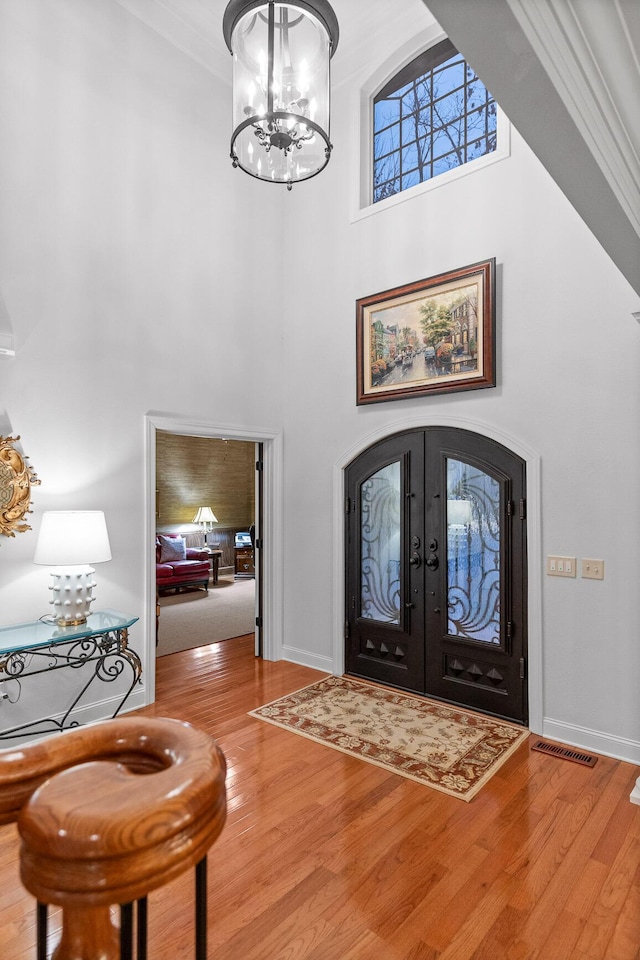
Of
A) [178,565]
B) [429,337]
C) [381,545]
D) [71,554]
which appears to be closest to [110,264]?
[71,554]

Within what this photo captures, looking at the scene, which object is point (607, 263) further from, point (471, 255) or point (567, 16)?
point (567, 16)

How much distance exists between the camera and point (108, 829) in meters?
0.42

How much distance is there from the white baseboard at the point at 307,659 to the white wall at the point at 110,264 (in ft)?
4.92

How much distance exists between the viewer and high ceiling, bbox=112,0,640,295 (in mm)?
982

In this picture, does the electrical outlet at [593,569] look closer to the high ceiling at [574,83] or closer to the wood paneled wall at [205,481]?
the high ceiling at [574,83]

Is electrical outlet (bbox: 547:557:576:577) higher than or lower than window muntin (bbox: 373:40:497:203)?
lower

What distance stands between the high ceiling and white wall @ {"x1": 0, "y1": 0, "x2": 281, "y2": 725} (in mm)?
3129

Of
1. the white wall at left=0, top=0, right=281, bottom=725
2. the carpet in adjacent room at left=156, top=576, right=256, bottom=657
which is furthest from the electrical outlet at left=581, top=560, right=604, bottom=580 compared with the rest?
the carpet in adjacent room at left=156, top=576, right=256, bottom=657

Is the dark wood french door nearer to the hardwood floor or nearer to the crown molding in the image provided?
the hardwood floor

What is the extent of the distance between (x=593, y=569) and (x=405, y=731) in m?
1.52

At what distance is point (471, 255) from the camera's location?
3.88 meters

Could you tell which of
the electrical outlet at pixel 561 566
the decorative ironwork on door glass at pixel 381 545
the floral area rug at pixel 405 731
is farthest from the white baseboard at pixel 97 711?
the electrical outlet at pixel 561 566

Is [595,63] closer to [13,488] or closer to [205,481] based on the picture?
[13,488]

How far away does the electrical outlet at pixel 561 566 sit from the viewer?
11.0 feet
